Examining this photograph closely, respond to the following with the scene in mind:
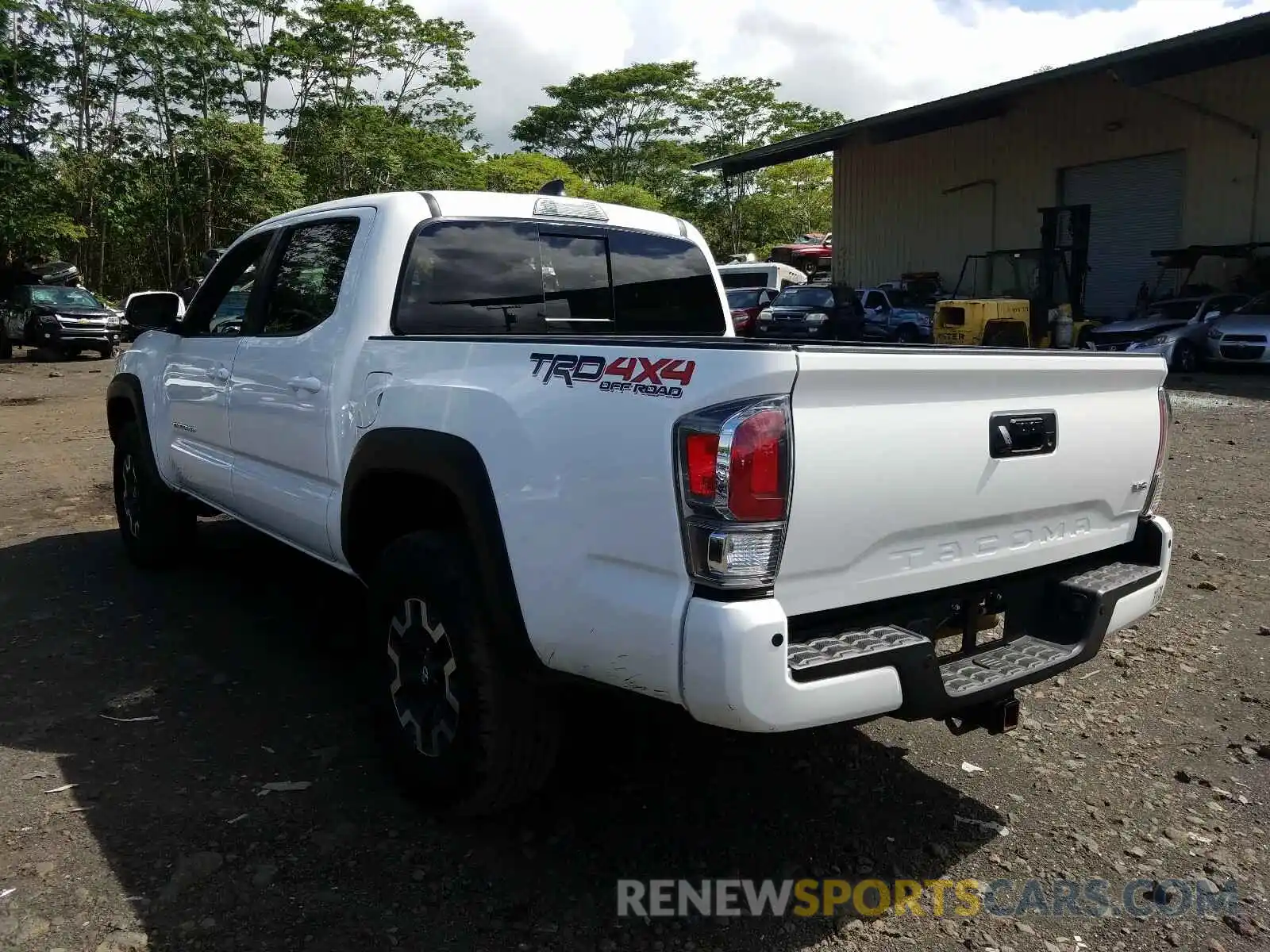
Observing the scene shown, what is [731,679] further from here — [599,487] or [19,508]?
[19,508]

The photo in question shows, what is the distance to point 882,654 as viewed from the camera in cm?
241

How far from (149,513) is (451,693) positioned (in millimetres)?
3457

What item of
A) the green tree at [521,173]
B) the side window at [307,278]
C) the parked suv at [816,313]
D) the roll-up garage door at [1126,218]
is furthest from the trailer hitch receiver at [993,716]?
the green tree at [521,173]

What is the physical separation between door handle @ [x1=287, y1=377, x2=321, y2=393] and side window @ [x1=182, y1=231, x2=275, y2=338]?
87cm

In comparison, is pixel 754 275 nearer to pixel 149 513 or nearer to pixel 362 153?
pixel 362 153

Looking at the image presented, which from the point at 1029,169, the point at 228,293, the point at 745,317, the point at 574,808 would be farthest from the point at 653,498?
the point at 1029,169

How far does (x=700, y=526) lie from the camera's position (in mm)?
2266

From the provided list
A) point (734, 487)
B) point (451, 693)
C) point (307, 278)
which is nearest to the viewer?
point (734, 487)

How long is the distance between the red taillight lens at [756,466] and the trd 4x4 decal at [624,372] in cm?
19

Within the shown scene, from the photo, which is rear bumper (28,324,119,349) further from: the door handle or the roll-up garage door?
the roll-up garage door

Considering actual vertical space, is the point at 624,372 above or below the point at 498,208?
below

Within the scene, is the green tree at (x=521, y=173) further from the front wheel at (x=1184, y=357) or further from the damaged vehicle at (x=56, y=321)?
the front wheel at (x=1184, y=357)

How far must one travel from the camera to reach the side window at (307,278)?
3834mm

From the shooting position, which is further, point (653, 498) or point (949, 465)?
point (949, 465)
